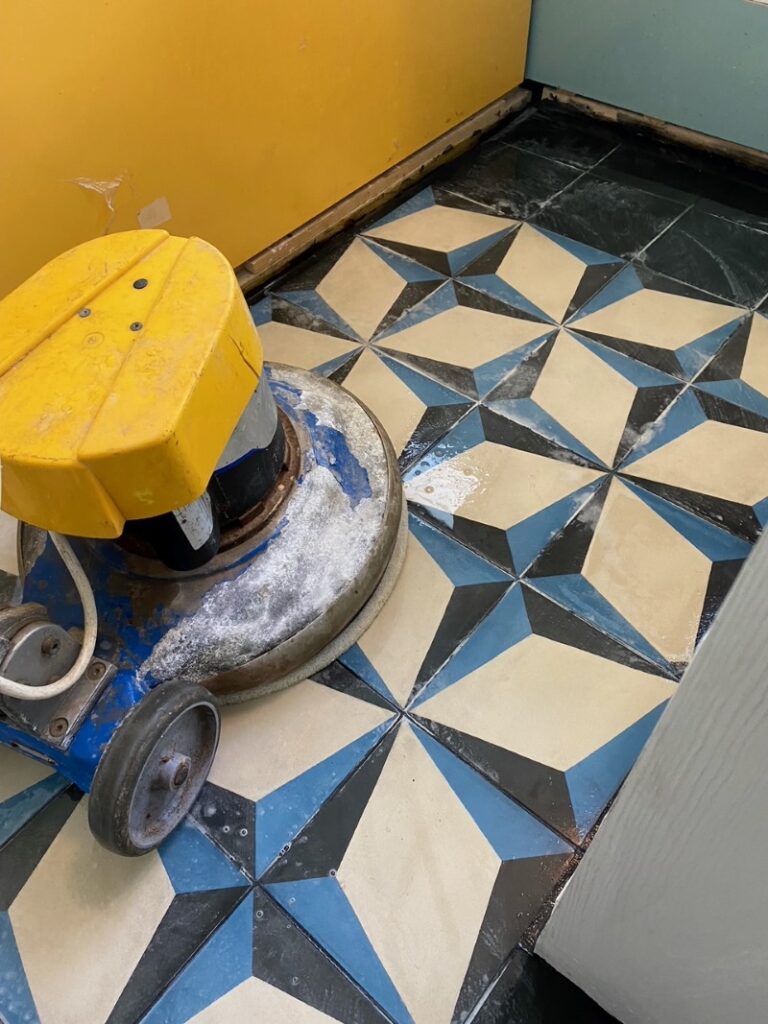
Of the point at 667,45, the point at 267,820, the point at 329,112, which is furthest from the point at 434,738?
the point at 667,45

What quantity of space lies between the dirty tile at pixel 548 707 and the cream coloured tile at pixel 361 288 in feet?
2.45

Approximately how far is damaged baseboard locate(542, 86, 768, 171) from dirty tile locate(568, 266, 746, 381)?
51cm

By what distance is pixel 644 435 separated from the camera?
1392 mm

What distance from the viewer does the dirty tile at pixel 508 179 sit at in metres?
1.89

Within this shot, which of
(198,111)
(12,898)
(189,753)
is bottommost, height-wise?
(12,898)

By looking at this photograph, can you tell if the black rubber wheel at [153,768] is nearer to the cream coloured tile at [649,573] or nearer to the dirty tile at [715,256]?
the cream coloured tile at [649,573]

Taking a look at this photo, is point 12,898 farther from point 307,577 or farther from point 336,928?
point 307,577

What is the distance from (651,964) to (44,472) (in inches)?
27.5

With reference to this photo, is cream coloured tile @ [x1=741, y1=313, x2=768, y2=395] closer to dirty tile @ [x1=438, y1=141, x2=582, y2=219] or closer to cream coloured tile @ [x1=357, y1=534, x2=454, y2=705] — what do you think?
dirty tile @ [x1=438, y1=141, x2=582, y2=219]

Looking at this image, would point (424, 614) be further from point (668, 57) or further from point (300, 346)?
point (668, 57)

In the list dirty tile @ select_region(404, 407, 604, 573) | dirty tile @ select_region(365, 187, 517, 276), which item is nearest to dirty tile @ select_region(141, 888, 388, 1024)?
dirty tile @ select_region(404, 407, 604, 573)

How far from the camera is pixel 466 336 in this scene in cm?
158

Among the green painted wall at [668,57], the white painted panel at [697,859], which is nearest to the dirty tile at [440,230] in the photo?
the green painted wall at [668,57]

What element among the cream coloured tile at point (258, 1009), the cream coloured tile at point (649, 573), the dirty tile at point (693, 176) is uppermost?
the dirty tile at point (693, 176)
